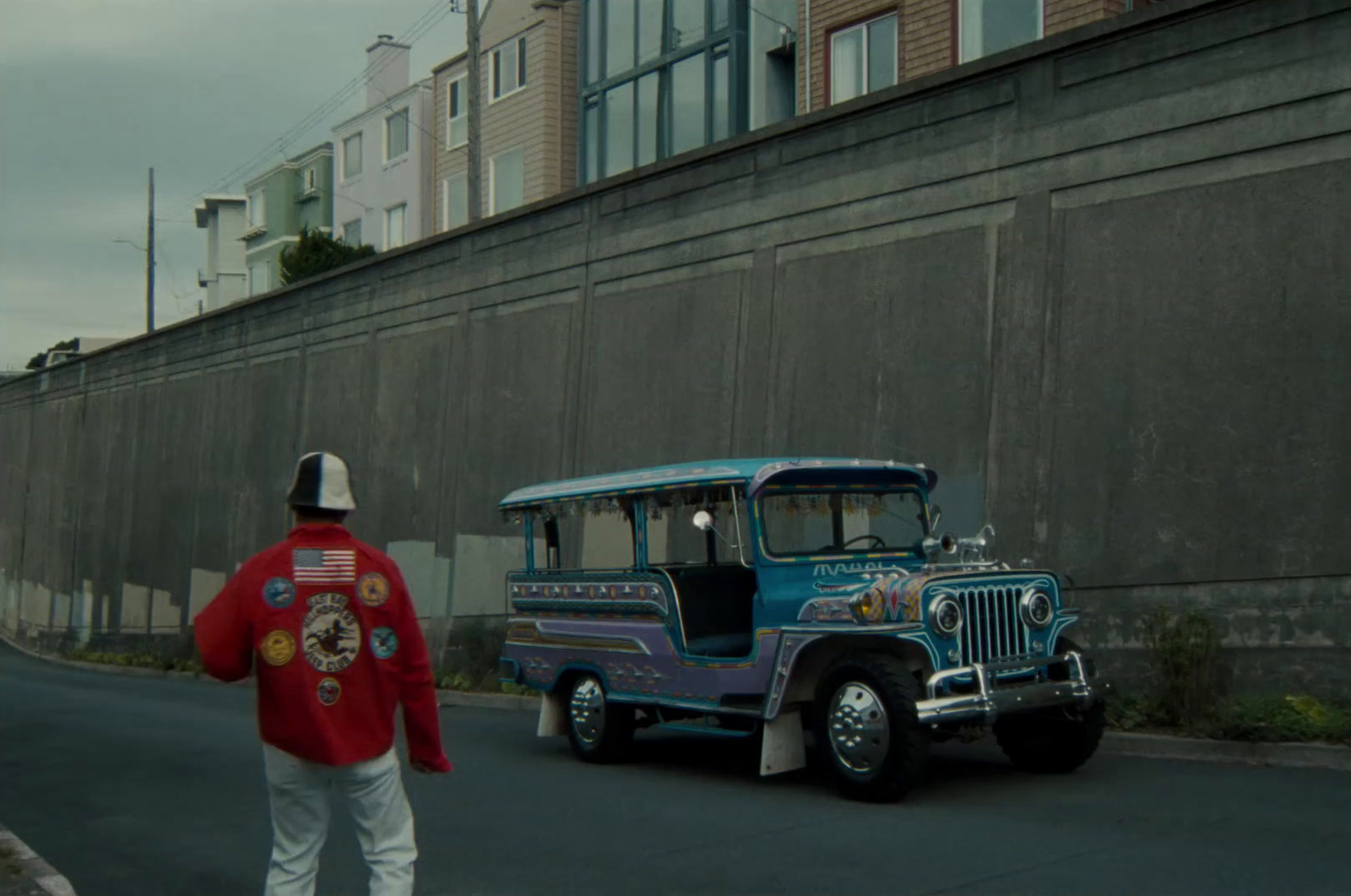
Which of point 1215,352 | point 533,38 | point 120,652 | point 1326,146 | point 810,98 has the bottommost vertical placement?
point 120,652

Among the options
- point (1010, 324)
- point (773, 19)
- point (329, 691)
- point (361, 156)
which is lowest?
point (329, 691)

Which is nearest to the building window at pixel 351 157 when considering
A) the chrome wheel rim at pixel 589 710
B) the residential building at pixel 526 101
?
the residential building at pixel 526 101

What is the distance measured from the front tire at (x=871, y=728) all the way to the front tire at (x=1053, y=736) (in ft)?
4.26

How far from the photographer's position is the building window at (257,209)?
6047 centimetres

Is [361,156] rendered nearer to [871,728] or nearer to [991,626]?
[991,626]

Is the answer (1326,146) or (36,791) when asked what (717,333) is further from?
(36,791)

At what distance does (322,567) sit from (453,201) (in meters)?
39.6

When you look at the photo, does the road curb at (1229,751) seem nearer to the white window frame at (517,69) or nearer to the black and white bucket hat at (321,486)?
the black and white bucket hat at (321,486)

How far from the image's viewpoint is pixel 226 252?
71.7 m

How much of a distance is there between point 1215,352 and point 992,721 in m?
4.88

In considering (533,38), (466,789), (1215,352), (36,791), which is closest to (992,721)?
(466,789)

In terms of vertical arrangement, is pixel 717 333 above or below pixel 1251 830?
above

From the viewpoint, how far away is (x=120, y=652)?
131 ft

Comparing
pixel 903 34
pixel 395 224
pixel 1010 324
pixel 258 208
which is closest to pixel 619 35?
pixel 903 34
